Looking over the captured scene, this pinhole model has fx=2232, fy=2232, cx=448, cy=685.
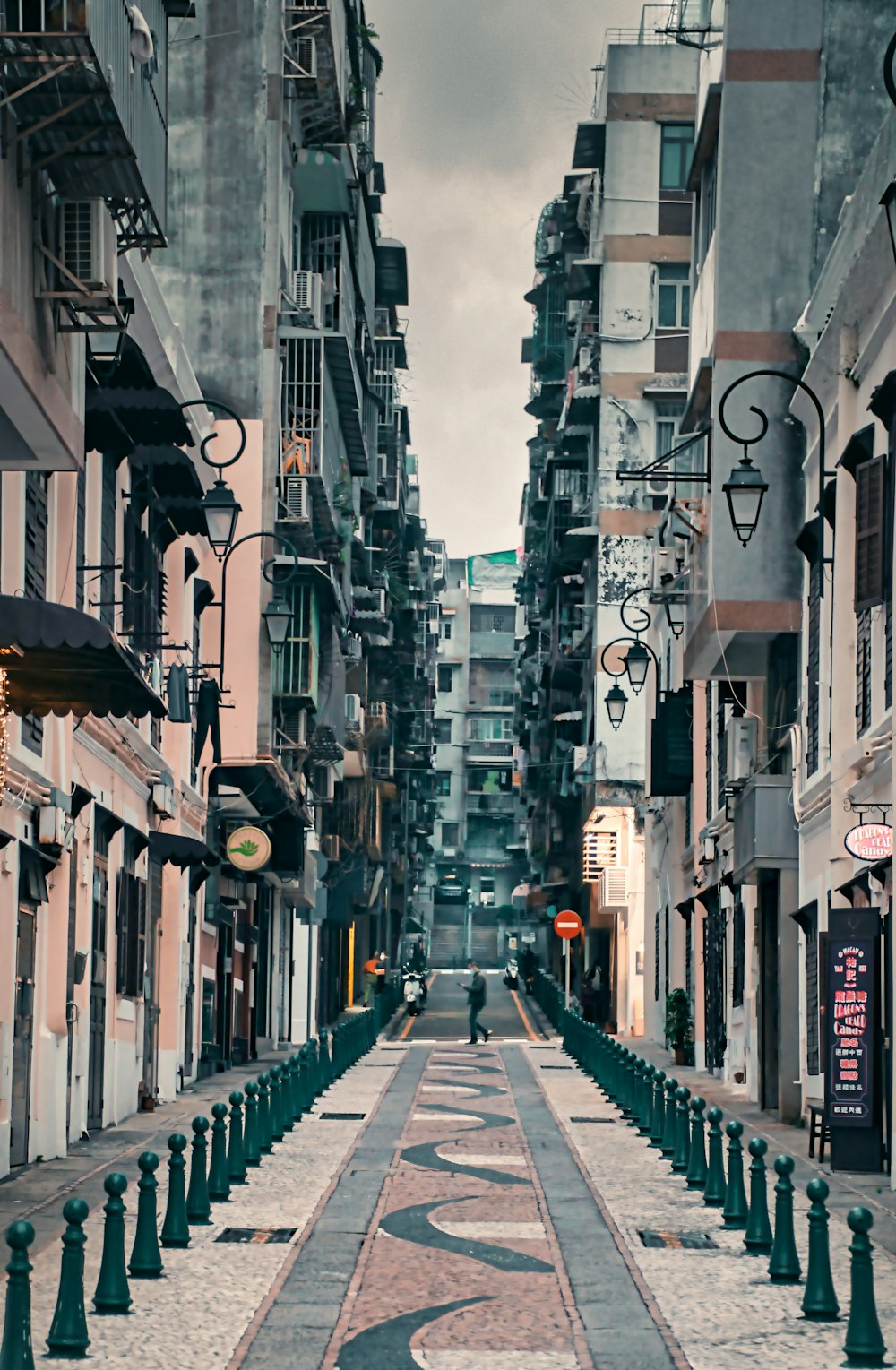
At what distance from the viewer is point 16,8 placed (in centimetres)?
1328

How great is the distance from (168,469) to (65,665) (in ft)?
35.6

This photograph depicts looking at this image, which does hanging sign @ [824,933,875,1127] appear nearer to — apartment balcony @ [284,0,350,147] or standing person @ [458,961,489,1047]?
standing person @ [458,961,489,1047]

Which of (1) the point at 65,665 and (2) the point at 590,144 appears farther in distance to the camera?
(2) the point at 590,144

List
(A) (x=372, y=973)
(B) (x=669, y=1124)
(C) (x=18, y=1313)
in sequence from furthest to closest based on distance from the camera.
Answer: (A) (x=372, y=973) < (B) (x=669, y=1124) < (C) (x=18, y=1313)

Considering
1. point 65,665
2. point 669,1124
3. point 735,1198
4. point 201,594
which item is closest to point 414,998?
point 201,594

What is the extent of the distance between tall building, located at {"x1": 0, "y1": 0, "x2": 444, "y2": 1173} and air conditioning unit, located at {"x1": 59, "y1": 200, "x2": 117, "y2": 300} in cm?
2

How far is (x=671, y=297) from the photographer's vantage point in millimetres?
60375

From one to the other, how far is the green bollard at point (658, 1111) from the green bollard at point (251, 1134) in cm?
463

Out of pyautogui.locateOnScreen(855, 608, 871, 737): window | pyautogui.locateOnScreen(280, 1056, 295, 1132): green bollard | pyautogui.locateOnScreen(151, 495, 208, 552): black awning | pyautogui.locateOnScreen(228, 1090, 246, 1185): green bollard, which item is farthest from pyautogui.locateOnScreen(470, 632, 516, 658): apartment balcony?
pyautogui.locateOnScreen(228, 1090, 246, 1185): green bollard

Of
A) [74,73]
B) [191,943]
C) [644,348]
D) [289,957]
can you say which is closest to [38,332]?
[74,73]

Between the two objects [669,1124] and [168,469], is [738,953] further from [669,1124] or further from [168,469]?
[168,469]

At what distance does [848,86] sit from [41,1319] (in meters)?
19.8

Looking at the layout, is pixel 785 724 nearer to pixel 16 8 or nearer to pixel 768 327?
pixel 768 327

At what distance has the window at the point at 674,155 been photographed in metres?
59.4
